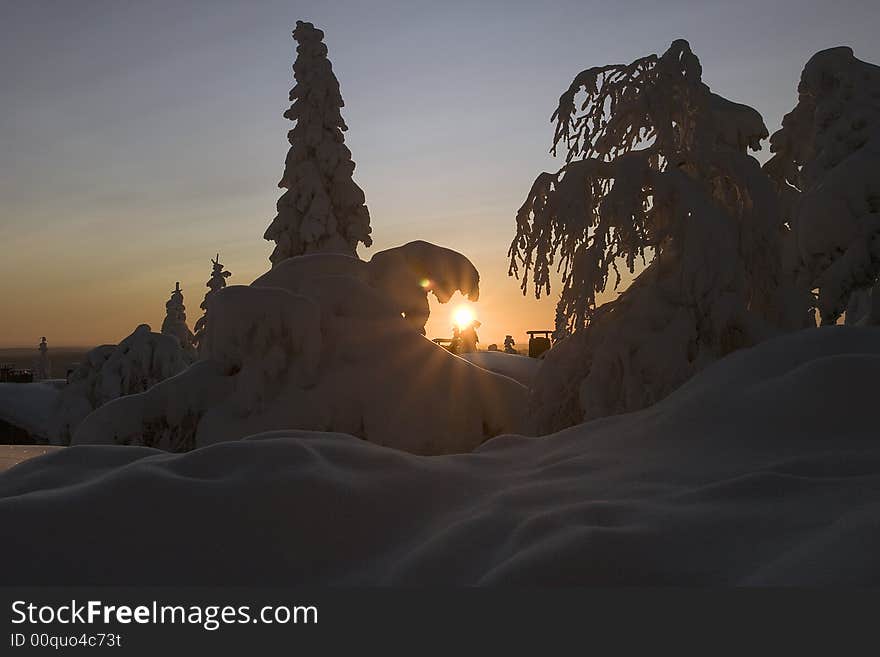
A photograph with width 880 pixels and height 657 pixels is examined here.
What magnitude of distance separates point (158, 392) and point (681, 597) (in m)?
10.3

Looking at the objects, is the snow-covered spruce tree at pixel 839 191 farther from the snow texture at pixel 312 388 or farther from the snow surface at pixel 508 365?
the snow surface at pixel 508 365

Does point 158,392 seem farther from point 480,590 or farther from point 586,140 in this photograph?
point 480,590

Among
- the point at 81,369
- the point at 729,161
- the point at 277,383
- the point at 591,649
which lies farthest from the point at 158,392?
the point at 81,369

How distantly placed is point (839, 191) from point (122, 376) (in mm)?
20710

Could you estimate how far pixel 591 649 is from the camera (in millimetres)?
2033

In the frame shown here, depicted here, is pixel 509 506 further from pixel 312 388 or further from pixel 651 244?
pixel 312 388

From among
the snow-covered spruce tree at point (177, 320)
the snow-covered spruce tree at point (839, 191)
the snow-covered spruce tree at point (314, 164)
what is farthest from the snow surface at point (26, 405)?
the snow-covered spruce tree at point (839, 191)

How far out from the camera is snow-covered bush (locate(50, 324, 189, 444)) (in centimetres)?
2089

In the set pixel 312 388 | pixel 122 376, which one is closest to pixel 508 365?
pixel 312 388

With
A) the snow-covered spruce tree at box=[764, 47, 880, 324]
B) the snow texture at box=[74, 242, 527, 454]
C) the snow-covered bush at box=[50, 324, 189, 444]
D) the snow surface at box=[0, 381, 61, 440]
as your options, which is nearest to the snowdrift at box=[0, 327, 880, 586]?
the snow-covered spruce tree at box=[764, 47, 880, 324]

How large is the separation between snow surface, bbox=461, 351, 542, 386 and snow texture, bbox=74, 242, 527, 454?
5521mm

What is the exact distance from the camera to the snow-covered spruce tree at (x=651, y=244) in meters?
6.70

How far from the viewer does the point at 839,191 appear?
855cm

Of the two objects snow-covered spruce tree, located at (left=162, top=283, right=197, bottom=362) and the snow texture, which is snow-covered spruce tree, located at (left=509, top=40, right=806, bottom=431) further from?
snow-covered spruce tree, located at (left=162, top=283, right=197, bottom=362)
